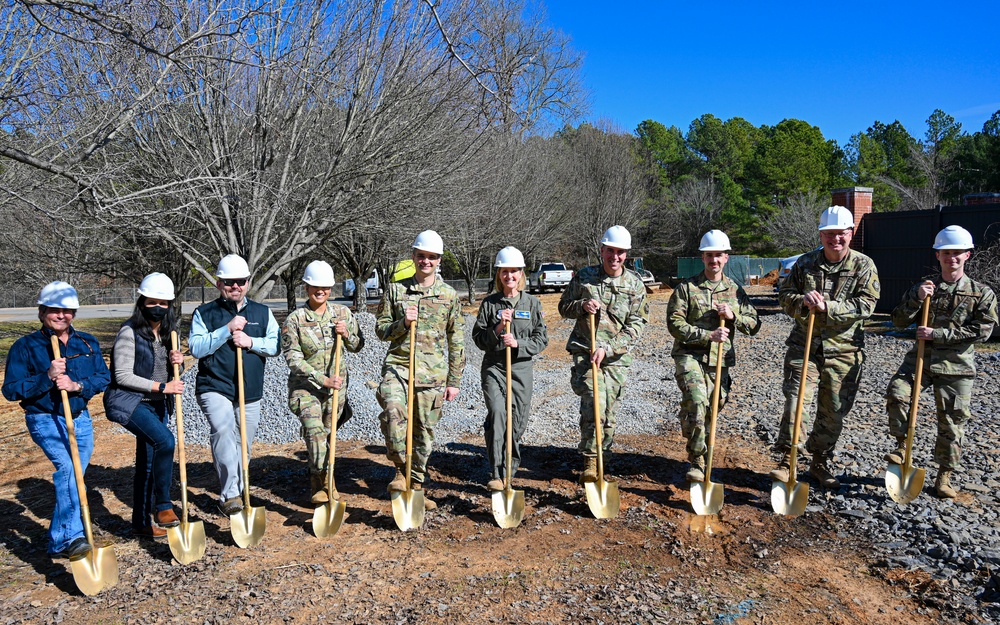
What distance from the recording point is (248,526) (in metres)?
4.81

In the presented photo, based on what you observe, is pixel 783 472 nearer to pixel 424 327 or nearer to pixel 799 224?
pixel 424 327

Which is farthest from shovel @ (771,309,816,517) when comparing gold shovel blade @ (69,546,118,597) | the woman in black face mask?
gold shovel blade @ (69,546,118,597)

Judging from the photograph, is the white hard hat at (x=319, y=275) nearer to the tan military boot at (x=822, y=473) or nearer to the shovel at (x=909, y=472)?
the tan military boot at (x=822, y=473)

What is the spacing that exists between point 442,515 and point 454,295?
5.38ft

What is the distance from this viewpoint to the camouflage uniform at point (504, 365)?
558cm

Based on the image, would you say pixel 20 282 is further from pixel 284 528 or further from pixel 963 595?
pixel 963 595

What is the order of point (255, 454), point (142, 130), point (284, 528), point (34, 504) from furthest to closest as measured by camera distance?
point (142, 130)
point (255, 454)
point (34, 504)
point (284, 528)

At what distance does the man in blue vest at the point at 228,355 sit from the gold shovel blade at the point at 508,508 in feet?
5.93

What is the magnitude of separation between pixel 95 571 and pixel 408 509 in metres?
1.91

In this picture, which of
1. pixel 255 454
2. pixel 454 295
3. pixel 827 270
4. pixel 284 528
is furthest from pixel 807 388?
pixel 255 454

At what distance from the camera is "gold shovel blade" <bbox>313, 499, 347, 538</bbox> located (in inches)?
194

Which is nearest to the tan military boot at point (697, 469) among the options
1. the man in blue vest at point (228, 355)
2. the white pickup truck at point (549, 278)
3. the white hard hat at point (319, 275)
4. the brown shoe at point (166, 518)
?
the white hard hat at point (319, 275)

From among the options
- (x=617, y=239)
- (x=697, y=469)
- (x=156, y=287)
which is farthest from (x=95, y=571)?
(x=697, y=469)

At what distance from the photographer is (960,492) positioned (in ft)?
18.2
